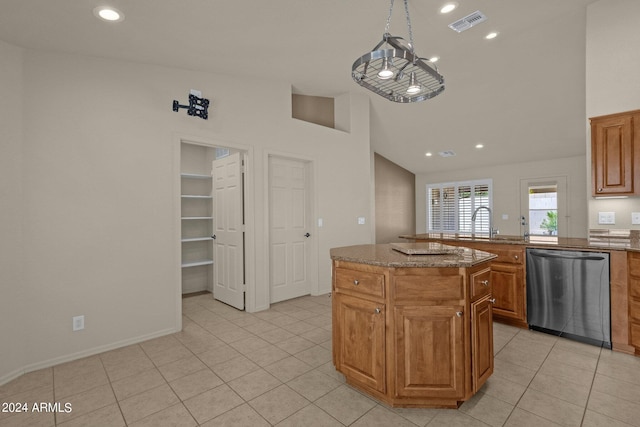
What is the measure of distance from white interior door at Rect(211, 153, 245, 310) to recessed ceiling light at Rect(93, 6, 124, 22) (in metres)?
1.84

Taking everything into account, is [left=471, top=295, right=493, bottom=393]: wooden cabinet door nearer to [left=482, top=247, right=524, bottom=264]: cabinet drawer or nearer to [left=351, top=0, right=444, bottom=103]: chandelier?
[left=482, top=247, right=524, bottom=264]: cabinet drawer

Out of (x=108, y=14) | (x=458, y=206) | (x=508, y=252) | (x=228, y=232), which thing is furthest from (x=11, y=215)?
(x=458, y=206)

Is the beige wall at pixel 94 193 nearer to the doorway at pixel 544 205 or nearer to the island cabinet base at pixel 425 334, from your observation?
the island cabinet base at pixel 425 334

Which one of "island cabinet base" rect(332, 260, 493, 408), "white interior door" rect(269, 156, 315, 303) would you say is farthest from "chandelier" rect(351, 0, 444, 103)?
"white interior door" rect(269, 156, 315, 303)

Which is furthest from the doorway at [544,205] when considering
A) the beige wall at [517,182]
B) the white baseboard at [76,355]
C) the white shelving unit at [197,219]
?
the white baseboard at [76,355]

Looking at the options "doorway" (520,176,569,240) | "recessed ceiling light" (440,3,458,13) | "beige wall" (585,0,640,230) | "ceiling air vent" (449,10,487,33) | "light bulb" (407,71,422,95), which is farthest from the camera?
"doorway" (520,176,569,240)

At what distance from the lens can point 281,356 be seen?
9.00 feet

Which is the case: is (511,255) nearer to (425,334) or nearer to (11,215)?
(425,334)

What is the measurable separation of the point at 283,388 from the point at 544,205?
7547mm

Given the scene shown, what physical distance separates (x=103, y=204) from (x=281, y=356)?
2.15 m

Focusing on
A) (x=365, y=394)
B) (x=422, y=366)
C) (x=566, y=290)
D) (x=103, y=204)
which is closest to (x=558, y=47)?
(x=566, y=290)

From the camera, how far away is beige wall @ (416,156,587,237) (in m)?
6.67

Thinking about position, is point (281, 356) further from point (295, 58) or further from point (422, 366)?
point (295, 58)

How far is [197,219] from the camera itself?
490cm
